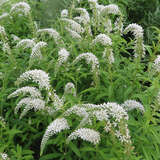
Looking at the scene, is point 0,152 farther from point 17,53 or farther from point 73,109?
point 17,53

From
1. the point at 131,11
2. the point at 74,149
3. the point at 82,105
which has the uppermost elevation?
the point at 82,105

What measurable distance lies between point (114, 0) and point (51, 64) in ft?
13.8

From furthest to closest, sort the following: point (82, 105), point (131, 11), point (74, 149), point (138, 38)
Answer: point (131, 11) → point (138, 38) → point (74, 149) → point (82, 105)

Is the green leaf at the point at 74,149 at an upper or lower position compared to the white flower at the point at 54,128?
lower

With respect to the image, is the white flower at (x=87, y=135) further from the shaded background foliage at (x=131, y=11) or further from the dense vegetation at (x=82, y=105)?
the shaded background foliage at (x=131, y=11)

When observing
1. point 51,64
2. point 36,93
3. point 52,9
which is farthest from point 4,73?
point 52,9

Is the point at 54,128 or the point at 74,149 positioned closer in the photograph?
the point at 54,128

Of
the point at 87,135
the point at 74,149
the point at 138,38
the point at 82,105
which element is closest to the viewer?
the point at 87,135

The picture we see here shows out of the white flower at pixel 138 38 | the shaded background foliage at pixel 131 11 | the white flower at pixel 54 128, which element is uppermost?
the white flower at pixel 138 38

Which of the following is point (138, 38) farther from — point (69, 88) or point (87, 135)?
point (87, 135)

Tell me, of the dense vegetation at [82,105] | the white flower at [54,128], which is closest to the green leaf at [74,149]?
the dense vegetation at [82,105]

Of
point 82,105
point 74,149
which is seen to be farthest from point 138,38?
point 74,149

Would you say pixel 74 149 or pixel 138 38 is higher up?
pixel 138 38

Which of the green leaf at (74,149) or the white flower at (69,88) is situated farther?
the white flower at (69,88)
